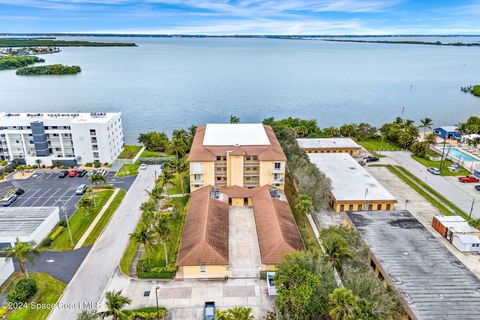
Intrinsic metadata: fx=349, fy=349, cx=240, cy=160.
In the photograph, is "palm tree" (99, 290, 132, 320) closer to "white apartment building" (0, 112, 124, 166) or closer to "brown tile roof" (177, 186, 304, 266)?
"brown tile roof" (177, 186, 304, 266)

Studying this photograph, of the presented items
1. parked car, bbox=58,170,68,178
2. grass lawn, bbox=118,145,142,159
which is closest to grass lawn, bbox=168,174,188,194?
grass lawn, bbox=118,145,142,159

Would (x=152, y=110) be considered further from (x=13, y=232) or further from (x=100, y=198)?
(x=13, y=232)

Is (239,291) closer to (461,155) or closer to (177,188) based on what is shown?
(177,188)

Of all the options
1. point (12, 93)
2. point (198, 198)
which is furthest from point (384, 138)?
point (12, 93)

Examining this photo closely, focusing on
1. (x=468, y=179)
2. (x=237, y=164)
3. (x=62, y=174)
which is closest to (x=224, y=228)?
(x=237, y=164)

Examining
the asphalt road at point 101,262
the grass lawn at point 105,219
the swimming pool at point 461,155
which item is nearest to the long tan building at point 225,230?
the asphalt road at point 101,262
